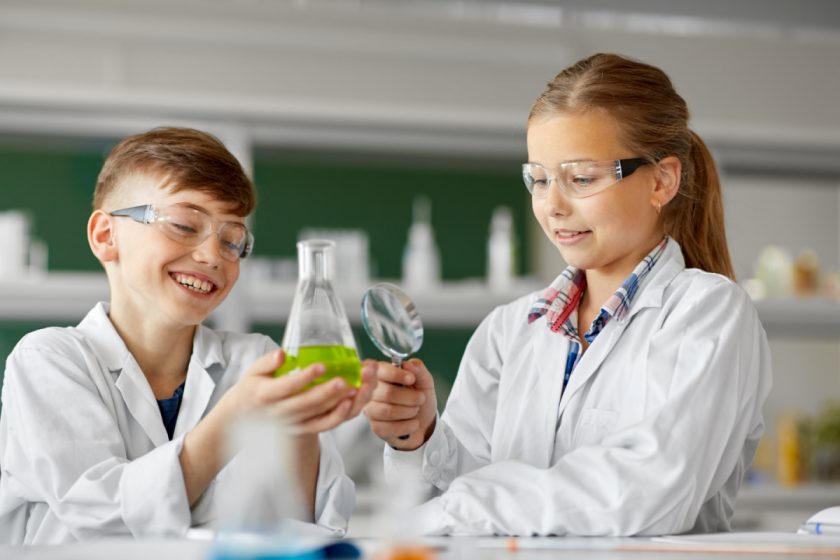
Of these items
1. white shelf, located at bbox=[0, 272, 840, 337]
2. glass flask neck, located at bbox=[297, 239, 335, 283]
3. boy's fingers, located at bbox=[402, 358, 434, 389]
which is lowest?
white shelf, located at bbox=[0, 272, 840, 337]

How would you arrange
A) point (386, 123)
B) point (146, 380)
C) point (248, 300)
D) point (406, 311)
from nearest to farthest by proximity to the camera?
point (406, 311) < point (146, 380) < point (248, 300) < point (386, 123)

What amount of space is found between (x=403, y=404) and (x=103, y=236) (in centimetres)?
64

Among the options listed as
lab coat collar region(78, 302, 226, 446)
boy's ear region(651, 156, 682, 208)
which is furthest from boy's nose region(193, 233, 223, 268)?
boy's ear region(651, 156, 682, 208)

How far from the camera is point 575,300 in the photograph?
1.72 meters

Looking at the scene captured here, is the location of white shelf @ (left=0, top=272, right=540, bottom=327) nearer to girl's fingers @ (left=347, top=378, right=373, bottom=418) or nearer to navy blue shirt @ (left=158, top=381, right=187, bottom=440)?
navy blue shirt @ (left=158, top=381, right=187, bottom=440)

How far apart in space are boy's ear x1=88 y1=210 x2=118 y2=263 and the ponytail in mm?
930

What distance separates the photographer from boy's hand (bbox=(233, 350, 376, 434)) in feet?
3.64

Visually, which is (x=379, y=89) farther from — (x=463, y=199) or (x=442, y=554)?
(x=442, y=554)

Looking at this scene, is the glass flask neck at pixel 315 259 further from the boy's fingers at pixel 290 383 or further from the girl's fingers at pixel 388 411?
the girl's fingers at pixel 388 411

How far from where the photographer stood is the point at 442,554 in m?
1.05

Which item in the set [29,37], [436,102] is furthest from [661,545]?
[29,37]

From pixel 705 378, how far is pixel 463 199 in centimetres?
323

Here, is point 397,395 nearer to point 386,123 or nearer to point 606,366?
point 606,366

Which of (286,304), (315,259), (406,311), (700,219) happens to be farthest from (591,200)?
(286,304)
